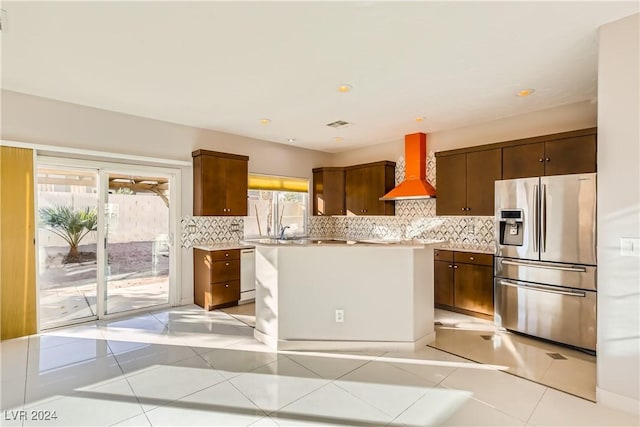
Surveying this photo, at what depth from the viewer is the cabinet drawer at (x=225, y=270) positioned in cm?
465

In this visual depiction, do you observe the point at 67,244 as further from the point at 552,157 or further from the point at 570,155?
the point at 570,155

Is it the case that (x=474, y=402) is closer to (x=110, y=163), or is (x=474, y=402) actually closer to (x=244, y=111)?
(x=244, y=111)

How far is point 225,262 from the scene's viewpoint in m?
4.77

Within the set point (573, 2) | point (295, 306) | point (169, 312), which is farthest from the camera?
point (169, 312)

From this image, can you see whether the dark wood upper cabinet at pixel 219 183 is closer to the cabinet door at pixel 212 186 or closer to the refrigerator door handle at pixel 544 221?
the cabinet door at pixel 212 186

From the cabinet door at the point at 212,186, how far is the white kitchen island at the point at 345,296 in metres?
2.00

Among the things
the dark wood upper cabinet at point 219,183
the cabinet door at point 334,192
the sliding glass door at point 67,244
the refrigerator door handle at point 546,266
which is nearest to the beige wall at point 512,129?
the cabinet door at point 334,192

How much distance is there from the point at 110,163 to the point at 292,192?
3082 mm

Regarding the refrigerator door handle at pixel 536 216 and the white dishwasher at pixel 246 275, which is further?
the white dishwasher at pixel 246 275

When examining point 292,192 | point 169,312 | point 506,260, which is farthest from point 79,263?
point 506,260

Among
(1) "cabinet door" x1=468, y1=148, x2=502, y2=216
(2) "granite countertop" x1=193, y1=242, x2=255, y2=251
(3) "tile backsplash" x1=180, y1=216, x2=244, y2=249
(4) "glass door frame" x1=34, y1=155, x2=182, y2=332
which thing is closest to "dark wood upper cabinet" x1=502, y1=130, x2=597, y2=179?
(1) "cabinet door" x1=468, y1=148, x2=502, y2=216

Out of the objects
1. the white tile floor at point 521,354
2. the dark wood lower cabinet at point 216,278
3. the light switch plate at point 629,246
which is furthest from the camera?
the dark wood lower cabinet at point 216,278

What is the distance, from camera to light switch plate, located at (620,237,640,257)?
2172 millimetres

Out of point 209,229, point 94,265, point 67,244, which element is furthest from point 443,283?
point 67,244
